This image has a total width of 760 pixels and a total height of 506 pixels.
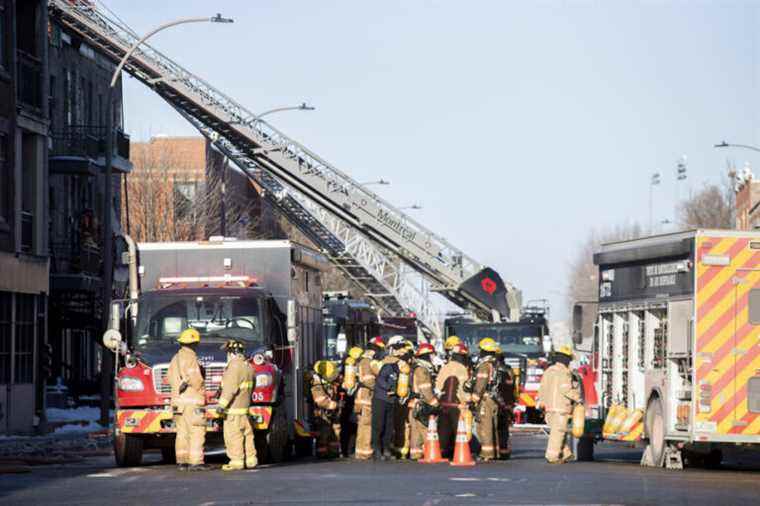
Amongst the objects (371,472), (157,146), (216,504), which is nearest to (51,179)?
(157,146)

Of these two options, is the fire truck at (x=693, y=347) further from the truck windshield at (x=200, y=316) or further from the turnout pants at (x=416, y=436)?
the truck windshield at (x=200, y=316)

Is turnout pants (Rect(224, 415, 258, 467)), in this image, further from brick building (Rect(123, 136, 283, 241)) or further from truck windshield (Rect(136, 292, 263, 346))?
brick building (Rect(123, 136, 283, 241))

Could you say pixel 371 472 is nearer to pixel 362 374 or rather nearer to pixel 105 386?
pixel 362 374

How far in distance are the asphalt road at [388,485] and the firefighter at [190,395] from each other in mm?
429

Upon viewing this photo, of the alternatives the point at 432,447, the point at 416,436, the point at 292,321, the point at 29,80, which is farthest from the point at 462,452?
the point at 29,80

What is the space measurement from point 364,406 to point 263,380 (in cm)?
321

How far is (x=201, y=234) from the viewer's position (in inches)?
2283

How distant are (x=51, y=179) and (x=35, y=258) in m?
9.42

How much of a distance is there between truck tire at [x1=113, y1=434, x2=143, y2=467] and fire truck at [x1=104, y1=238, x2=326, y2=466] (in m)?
0.01

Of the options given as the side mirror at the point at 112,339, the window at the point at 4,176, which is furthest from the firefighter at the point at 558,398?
the window at the point at 4,176

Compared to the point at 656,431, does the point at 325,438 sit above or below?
below

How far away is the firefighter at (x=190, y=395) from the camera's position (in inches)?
849

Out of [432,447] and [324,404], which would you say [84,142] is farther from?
[432,447]

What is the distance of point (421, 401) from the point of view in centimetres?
2450
